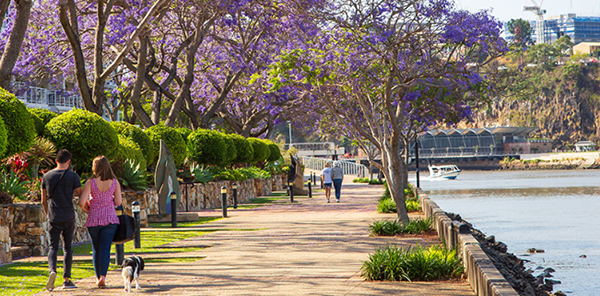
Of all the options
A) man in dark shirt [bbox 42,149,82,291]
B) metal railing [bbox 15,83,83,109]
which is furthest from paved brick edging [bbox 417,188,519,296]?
metal railing [bbox 15,83,83,109]

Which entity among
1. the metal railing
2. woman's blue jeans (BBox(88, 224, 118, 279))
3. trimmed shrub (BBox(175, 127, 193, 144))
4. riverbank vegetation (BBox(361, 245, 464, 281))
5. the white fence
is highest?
the metal railing

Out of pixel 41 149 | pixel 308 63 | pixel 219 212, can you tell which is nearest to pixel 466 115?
pixel 308 63

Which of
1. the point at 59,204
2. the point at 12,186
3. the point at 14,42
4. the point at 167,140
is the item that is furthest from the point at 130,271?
the point at 167,140

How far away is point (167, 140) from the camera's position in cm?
2062

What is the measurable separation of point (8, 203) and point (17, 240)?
63cm

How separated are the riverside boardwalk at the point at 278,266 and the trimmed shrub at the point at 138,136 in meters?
3.66

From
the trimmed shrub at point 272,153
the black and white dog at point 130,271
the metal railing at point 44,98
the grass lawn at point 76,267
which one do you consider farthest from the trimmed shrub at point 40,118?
the metal railing at point 44,98

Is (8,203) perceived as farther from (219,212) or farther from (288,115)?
(288,115)

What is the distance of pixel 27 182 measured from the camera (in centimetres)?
1197

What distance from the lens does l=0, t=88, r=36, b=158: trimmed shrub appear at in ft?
36.0

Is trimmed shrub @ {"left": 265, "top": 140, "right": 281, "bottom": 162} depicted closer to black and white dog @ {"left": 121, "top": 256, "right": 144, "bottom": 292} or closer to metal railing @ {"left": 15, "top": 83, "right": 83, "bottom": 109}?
metal railing @ {"left": 15, "top": 83, "right": 83, "bottom": 109}

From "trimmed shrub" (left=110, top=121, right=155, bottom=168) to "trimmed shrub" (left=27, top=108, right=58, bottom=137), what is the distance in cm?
323

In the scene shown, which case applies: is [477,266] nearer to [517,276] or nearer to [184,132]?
[517,276]

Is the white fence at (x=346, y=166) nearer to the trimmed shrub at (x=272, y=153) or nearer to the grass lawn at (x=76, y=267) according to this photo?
the trimmed shrub at (x=272, y=153)
